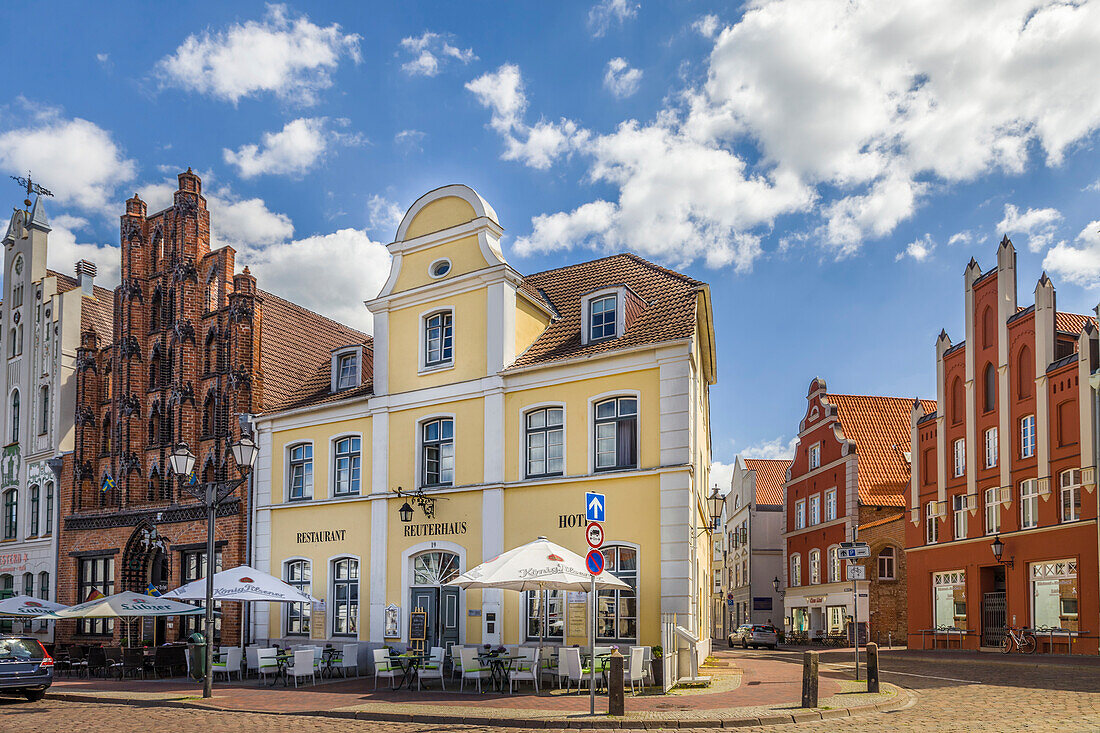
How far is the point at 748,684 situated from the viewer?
20.4 meters

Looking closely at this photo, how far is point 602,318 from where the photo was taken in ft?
77.5

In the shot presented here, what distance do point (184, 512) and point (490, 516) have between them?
11982mm

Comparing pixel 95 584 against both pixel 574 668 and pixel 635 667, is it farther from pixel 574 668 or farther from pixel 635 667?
pixel 635 667

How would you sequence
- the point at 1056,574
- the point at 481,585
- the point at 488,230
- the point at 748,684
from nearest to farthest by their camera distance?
the point at 481,585
the point at 748,684
the point at 488,230
the point at 1056,574

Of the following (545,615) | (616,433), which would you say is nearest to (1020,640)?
(616,433)

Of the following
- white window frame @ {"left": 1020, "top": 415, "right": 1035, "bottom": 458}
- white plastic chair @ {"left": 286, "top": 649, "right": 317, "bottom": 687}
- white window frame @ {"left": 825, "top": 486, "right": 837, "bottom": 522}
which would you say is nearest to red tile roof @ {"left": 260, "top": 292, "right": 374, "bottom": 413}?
white plastic chair @ {"left": 286, "top": 649, "right": 317, "bottom": 687}

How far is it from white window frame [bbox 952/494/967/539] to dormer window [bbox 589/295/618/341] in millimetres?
21669

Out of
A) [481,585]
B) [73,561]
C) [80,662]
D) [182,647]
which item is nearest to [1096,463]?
[481,585]

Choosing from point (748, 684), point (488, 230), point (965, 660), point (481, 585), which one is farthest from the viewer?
point (965, 660)

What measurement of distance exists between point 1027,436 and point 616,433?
1960 centimetres

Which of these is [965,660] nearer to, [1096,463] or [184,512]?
[1096,463]

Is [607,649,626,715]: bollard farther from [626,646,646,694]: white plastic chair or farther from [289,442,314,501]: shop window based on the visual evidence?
[289,442,314,501]: shop window

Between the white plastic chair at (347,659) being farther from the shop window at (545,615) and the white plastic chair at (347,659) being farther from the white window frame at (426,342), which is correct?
the white window frame at (426,342)

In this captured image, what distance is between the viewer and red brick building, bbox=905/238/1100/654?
3161cm
